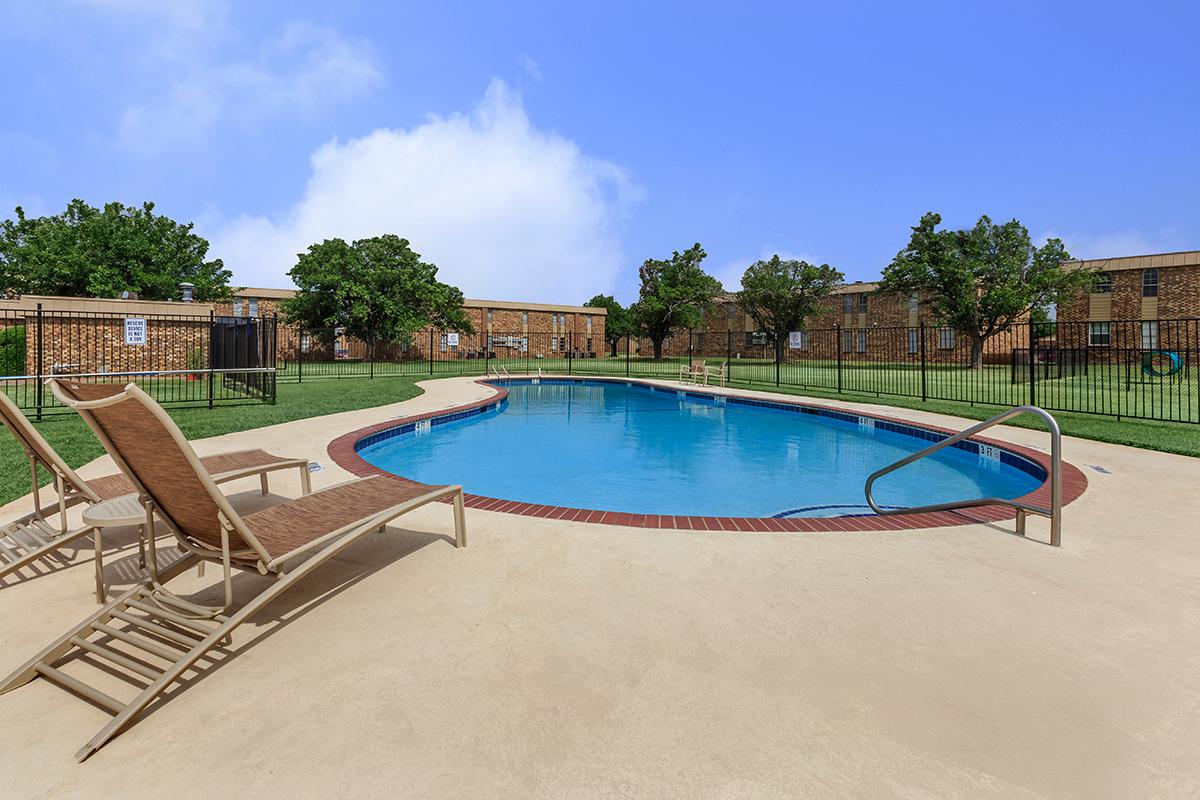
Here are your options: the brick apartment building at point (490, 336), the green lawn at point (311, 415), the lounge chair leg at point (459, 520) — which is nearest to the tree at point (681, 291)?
the brick apartment building at point (490, 336)

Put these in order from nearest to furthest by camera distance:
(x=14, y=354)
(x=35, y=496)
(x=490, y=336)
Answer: (x=35, y=496)
(x=14, y=354)
(x=490, y=336)

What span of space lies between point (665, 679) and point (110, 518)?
2.85 m

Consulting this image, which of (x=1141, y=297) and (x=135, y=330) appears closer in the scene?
(x=135, y=330)

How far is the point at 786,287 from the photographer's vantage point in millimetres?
33781

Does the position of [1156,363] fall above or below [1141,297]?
below

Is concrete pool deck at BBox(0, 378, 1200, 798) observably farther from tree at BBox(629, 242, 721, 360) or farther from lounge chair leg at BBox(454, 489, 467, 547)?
tree at BBox(629, 242, 721, 360)

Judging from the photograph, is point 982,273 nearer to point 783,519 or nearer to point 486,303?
point 783,519

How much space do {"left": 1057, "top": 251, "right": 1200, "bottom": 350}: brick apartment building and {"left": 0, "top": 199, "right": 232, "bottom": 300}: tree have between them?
53.2 meters

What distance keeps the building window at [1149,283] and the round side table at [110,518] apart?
149 feet

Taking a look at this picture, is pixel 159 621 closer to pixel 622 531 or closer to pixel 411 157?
pixel 622 531

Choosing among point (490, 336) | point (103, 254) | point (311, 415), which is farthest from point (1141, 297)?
point (103, 254)

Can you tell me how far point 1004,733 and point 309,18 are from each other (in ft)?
48.9

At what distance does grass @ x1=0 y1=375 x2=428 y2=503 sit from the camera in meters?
5.90

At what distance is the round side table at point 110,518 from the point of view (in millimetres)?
2678
